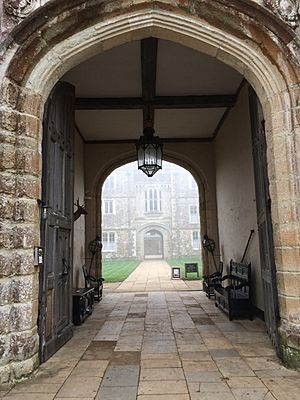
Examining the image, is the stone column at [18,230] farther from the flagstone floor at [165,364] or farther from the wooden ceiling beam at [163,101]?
the wooden ceiling beam at [163,101]

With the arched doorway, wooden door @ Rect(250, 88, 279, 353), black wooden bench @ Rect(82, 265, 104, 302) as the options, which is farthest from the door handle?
the arched doorway

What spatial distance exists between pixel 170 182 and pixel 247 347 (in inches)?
905

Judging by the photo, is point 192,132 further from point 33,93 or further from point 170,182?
point 170,182

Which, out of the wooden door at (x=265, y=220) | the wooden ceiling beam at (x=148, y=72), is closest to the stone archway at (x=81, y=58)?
the wooden door at (x=265, y=220)

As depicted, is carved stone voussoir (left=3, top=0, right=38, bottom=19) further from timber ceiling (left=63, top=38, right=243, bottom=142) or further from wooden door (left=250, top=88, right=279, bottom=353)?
wooden door (left=250, top=88, right=279, bottom=353)

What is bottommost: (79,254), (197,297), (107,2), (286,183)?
(197,297)

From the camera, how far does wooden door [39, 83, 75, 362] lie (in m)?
2.79

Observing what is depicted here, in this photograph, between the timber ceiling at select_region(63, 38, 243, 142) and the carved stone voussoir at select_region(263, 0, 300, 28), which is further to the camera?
the timber ceiling at select_region(63, 38, 243, 142)

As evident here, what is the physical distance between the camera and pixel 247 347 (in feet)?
10.1

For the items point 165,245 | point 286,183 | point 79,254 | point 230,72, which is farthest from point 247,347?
point 165,245

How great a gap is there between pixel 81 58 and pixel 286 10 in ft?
5.32

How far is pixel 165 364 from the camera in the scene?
2.64m

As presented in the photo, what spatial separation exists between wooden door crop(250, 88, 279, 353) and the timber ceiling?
1306 mm

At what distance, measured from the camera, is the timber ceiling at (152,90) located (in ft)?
13.6
